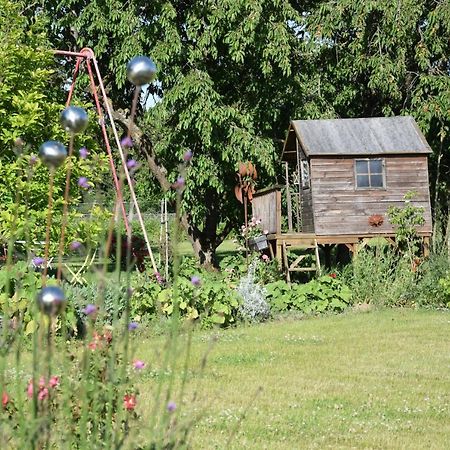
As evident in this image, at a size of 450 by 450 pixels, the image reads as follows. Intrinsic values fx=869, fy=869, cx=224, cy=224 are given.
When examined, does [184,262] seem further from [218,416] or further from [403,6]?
[218,416]

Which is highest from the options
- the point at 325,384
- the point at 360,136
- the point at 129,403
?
the point at 360,136

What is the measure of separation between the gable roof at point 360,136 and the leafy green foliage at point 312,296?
4.30 meters

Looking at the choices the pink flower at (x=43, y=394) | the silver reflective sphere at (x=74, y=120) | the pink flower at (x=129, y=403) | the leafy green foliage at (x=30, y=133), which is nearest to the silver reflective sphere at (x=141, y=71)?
the silver reflective sphere at (x=74, y=120)

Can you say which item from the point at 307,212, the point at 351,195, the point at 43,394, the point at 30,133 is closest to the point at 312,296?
the point at 351,195

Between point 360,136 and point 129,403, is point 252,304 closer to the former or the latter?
point 360,136

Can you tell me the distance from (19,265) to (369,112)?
13.6 m

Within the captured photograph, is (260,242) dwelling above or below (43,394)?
above

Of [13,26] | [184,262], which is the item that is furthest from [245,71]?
[13,26]

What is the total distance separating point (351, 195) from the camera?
1852cm

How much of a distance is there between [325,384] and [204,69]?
12528 millimetres

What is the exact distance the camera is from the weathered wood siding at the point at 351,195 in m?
18.4

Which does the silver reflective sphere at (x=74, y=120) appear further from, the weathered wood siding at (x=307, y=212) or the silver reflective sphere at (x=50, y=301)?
the weathered wood siding at (x=307, y=212)

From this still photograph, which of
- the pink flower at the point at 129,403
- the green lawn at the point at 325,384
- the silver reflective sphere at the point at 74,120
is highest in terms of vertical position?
the silver reflective sphere at the point at 74,120

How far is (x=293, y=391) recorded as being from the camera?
8.06 m
